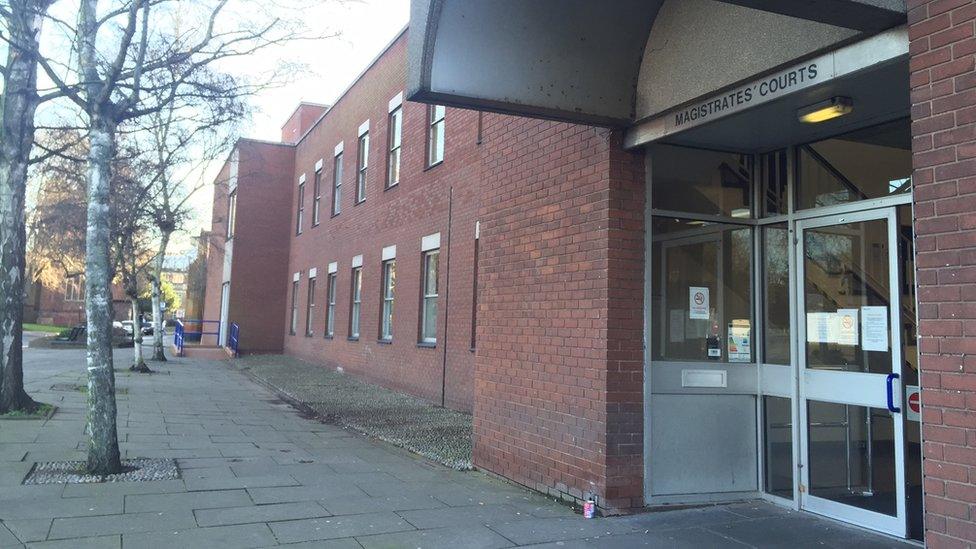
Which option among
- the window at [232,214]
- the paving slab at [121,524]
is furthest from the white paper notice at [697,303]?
the window at [232,214]

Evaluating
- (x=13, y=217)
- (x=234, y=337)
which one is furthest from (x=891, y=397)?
(x=234, y=337)

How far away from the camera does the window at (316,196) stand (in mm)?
23844

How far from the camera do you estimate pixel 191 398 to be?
13281 mm

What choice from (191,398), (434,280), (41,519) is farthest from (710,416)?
(191,398)

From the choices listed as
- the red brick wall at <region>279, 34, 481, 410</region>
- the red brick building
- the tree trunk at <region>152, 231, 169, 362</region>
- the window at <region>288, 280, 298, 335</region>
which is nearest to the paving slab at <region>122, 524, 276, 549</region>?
the red brick building

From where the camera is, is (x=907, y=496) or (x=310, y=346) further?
(x=310, y=346)

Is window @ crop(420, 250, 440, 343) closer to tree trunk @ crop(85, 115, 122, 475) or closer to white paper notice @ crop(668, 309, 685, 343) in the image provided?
tree trunk @ crop(85, 115, 122, 475)

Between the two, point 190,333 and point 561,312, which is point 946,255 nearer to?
point 561,312

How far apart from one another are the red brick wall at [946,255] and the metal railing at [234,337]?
24.6 m

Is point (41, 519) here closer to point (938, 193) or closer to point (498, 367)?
point (498, 367)

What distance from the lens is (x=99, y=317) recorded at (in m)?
6.70

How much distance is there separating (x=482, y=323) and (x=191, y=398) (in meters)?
8.15

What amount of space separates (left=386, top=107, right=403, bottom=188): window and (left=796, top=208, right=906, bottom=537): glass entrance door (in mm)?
12041

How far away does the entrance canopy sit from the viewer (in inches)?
194
